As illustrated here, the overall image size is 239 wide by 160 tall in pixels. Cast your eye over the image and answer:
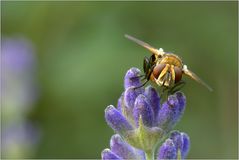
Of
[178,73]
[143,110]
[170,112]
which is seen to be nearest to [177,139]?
[170,112]

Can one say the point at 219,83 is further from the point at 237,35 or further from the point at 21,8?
the point at 21,8

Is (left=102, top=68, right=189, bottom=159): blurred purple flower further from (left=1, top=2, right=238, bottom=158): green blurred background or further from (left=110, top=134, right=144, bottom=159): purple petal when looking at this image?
(left=1, top=2, right=238, bottom=158): green blurred background

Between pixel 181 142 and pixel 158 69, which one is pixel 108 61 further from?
pixel 181 142

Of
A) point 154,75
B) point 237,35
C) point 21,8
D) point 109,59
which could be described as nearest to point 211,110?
point 237,35

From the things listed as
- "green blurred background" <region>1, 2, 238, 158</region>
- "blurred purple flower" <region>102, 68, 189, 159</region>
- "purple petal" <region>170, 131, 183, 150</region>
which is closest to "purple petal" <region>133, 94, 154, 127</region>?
"blurred purple flower" <region>102, 68, 189, 159</region>

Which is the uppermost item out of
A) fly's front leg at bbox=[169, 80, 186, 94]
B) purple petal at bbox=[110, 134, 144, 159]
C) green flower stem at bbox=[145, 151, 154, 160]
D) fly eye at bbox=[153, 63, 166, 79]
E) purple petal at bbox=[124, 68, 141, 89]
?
fly eye at bbox=[153, 63, 166, 79]

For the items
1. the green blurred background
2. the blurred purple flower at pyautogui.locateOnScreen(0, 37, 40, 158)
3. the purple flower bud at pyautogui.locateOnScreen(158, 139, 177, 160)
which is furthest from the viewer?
the green blurred background
